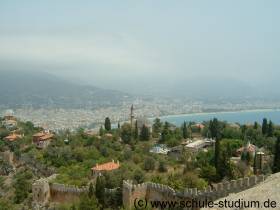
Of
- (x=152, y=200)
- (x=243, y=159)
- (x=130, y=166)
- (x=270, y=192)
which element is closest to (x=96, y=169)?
(x=130, y=166)

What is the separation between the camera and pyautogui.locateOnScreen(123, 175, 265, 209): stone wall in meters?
17.6

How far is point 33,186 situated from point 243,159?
13.4 m

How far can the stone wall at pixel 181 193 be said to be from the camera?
17.6m

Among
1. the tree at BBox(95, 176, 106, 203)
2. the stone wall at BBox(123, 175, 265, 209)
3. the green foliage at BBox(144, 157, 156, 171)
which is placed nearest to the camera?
the stone wall at BBox(123, 175, 265, 209)

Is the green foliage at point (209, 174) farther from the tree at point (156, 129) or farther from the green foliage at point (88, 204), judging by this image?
the tree at point (156, 129)

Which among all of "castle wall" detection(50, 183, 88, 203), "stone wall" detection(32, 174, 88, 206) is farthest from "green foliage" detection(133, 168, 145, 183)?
"stone wall" detection(32, 174, 88, 206)

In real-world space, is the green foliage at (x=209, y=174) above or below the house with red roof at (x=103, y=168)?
above

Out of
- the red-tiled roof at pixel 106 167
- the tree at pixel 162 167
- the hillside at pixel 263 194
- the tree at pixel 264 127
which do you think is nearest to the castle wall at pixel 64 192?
the red-tiled roof at pixel 106 167

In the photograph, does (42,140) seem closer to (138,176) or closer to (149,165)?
(149,165)

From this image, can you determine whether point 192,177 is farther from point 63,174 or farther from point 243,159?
point 63,174

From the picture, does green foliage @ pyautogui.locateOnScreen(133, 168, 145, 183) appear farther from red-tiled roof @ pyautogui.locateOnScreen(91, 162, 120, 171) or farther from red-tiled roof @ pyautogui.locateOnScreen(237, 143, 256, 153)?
red-tiled roof @ pyautogui.locateOnScreen(237, 143, 256, 153)

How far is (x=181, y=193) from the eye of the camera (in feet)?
67.8

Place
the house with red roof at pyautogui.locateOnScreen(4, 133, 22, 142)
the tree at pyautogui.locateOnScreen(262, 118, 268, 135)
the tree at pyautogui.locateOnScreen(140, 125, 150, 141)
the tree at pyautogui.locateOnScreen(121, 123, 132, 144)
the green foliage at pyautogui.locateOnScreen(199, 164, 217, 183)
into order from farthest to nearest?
the house with red roof at pyautogui.locateOnScreen(4, 133, 22, 142)
the tree at pyautogui.locateOnScreen(140, 125, 150, 141)
the tree at pyautogui.locateOnScreen(121, 123, 132, 144)
the tree at pyautogui.locateOnScreen(262, 118, 268, 135)
the green foliage at pyautogui.locateOnScreen(199, 164, 217, 183)

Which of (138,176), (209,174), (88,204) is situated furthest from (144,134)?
(88,204)
